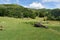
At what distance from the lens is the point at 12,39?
2103cm

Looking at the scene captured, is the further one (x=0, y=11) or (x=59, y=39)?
(x=0, y=11)

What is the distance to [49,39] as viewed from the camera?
2264cm

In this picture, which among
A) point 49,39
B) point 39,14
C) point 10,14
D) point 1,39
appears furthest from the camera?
point 39,14

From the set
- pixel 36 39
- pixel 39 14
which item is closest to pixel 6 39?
pixel 36 39

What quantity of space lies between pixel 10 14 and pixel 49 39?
62.1 metres

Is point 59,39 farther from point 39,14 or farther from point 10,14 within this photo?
point 39,14

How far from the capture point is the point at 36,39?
72.1ft

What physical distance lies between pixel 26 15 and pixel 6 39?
213 feet

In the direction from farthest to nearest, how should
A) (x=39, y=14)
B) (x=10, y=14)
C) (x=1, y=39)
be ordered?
(x=39, y=14) < (x=10, y=14) < (x=1, y=39)

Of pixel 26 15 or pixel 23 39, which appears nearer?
pixel 23 39

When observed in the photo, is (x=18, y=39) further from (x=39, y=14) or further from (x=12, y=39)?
(x=39, y=14)

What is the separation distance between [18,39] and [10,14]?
62787 mm

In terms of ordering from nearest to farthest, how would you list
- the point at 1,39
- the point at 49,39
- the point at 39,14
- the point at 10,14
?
the point at 1,39, the point at 49,39, the point at 10,14, the point at 39,14

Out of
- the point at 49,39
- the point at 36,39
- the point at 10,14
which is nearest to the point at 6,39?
Result: the point at 36,39
